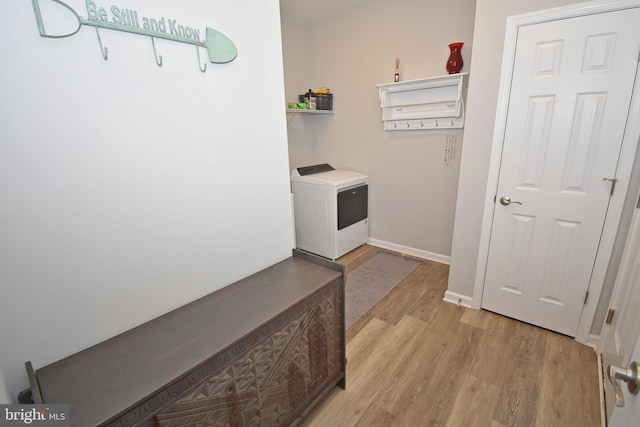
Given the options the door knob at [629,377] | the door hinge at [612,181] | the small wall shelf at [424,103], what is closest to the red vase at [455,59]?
the small wall shelf at [424,103]

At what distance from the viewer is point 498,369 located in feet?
5.92

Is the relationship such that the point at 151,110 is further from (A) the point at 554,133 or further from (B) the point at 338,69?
(B) the point at 338,69

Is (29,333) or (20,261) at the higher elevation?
(20,261)

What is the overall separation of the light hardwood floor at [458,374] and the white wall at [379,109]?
117 cm

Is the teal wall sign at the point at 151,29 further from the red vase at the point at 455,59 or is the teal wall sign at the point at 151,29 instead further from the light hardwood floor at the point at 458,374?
the red vase at the point at 455,59

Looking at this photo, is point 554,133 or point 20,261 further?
point 554,133

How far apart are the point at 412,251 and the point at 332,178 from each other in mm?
1311

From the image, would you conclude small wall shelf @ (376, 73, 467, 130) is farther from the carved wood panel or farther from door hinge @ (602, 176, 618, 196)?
the carved wood panel

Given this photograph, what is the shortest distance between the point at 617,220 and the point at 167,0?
102 inches

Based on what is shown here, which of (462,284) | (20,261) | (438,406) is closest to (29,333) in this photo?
(20,261)

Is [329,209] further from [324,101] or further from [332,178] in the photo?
[324,101]

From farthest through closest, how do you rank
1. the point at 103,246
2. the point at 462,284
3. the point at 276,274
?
the point at 462,284, the point at 276,274, the point at 103,246

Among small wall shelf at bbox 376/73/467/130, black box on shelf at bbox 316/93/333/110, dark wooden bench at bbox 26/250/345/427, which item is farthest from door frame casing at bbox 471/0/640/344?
black box on shelf at bbox 316/93/333/110

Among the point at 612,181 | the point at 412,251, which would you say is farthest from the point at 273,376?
the point at 412,251
